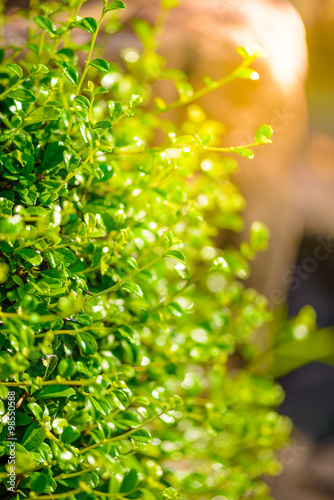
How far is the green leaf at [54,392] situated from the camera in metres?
0.52

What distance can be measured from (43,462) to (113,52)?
3.34 ft

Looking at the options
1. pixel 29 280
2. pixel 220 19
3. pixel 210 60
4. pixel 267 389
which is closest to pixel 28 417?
pixel 29 280

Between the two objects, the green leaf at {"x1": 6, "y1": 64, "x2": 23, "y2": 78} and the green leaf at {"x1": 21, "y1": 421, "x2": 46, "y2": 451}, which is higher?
the green leaf at {"x1": 6, "y1": 64, "x2": 23, "y2": 78}

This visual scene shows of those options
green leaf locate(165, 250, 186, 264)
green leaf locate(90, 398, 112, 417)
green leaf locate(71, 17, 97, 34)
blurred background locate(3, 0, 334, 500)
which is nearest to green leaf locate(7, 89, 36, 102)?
green leaf locate(71, 17, 97, 34)

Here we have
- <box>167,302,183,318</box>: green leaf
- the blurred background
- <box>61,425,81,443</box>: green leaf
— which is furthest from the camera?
the blurred background

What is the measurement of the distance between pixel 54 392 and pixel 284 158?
3.89 ft

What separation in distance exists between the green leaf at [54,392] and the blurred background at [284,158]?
631mm

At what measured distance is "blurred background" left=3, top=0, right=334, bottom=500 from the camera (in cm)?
129

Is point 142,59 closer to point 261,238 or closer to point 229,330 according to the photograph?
point 261,238

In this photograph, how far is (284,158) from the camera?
1.48 meters

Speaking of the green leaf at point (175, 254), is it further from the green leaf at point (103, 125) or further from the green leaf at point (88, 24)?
the green leaf at point (88, 24)

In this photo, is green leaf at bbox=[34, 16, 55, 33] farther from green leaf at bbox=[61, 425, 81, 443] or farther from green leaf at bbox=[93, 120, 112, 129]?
green leaf at bbox=[61, 425, 81, 443]

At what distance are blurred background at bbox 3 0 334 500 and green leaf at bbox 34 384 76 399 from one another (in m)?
0.63

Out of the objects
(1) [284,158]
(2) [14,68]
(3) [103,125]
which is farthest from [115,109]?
(1) [284,158]
